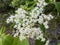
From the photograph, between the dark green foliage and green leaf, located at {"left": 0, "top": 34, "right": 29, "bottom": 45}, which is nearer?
green leaf, located at {"left": 0, "top": 34, "right": 29, "bottom": 45}

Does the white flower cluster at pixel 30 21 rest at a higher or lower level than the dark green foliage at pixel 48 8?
lower

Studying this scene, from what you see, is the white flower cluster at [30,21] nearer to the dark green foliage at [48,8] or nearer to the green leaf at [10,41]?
the green leaf at [10,41]

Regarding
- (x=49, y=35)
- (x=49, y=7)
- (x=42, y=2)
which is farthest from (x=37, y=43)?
(x=49, y=7)

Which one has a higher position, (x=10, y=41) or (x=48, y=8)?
(x=48, y=8)

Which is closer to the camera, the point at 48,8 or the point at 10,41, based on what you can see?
the point at 10,41

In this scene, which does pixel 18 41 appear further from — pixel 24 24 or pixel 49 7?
pixel 49 7

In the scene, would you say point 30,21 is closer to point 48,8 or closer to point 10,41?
point 10,41

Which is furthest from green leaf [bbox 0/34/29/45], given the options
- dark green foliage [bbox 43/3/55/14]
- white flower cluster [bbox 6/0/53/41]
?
dark green foliage [bbox 43/3/55/14]

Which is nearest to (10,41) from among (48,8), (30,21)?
(30,21)

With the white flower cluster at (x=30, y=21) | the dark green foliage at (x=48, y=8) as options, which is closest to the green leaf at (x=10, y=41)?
the white flower cluster at (x=30, y=21)

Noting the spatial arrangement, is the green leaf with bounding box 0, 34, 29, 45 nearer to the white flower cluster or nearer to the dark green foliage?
the white flower cluster

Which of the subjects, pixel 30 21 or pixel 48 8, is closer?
pixel 30 21
